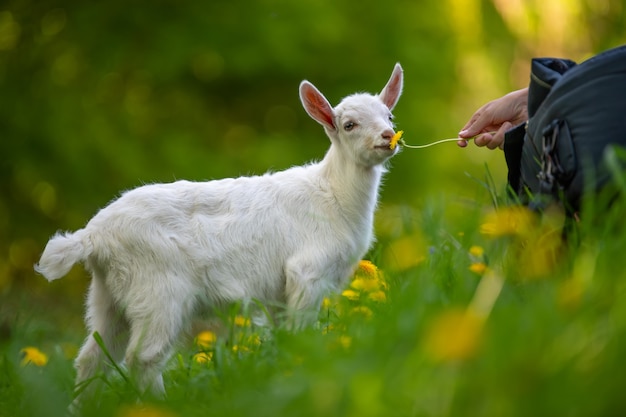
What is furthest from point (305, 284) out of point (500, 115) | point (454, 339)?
point (454, 339)

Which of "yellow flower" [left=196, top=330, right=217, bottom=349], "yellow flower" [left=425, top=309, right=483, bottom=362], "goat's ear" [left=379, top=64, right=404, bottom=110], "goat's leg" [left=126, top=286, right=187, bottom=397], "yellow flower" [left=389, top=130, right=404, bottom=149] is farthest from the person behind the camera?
"goat's ear" [left=379, top=64, right=404, bottom=110]

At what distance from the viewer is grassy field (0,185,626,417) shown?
5.74ft

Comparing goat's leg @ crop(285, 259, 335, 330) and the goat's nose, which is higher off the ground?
the goat's nose

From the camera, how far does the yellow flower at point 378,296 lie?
3.10 m

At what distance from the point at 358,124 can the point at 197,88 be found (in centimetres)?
626

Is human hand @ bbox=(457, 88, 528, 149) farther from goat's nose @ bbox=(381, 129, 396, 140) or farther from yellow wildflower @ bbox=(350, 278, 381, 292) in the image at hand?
yellow wildflower @ bbox=(350, 278, 381, 292)

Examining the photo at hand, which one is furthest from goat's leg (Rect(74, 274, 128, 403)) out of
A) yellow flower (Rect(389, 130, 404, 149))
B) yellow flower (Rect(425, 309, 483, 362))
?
yellow flower (Rect(425, 309, 483, 362))

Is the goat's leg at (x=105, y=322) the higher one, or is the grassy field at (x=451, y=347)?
the grassy field at (x=451, y=347)

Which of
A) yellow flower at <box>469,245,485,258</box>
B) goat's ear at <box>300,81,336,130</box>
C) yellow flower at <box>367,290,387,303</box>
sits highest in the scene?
goat's ear at <box>300,81,336,130</box>

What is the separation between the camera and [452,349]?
168 centimetres

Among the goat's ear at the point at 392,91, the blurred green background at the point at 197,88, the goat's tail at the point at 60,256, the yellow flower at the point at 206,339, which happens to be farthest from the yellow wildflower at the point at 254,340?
the blurred green background at the point at 197,88

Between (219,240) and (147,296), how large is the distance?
0.44 meters

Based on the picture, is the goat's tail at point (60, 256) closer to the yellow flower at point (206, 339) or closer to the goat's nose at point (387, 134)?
the yellow flower at point (206, 339)

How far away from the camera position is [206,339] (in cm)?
370
